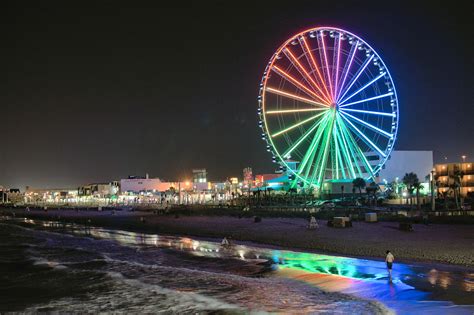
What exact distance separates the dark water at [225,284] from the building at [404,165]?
8005cm

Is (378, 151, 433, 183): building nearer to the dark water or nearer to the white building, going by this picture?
the dark water

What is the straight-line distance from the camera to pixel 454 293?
48.6ft

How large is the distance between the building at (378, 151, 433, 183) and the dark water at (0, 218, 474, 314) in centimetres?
8005

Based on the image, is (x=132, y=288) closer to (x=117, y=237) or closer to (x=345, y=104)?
(x=117, y=237)

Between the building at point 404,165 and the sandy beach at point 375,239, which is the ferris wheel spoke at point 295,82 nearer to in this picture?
the sandy beach at point 375,239

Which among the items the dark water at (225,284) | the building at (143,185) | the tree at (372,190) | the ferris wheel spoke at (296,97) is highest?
the ferris wheel spoke at (296,97)

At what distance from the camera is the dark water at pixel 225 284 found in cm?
1466

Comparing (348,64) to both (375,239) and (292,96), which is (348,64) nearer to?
(292,96)

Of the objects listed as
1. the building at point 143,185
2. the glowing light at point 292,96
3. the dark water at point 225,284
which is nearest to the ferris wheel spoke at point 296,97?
→ the glowing light at point 292,96

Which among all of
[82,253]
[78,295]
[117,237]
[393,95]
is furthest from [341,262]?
[393,95]

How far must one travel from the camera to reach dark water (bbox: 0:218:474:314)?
14.7 metres

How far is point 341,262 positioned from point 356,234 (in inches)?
387

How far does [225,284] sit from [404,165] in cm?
9243

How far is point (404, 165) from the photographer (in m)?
103
